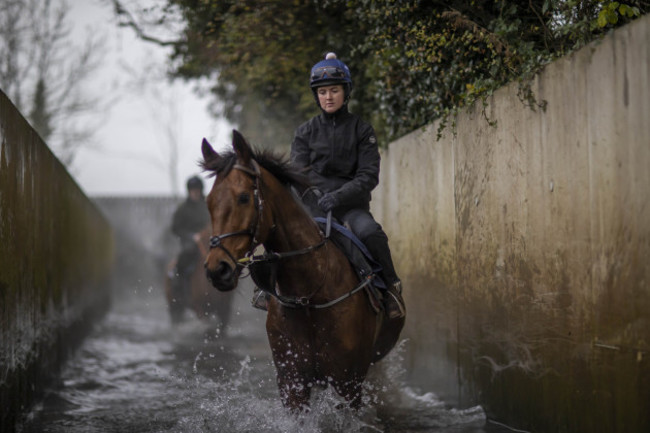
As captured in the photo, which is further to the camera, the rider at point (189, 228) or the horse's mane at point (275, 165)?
the rider at point (189, 228)

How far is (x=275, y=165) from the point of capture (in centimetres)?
516

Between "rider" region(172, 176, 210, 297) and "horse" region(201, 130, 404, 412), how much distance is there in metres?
8.60

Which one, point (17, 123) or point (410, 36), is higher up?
point (410, 36)

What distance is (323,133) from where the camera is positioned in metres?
6.03

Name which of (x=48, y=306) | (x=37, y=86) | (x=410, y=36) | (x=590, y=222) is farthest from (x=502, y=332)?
(x=37, y=86)

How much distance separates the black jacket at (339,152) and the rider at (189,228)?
8.05 m

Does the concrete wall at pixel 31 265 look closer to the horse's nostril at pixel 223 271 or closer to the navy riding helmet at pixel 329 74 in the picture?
the horse's nostril at pixel 223 271

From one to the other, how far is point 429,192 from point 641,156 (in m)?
3.97

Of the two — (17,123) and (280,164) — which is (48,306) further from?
(280,164)

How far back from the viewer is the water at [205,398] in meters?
5.95

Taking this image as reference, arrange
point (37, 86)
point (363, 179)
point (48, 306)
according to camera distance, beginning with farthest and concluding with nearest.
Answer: point (37, 86) → point (48, 306) → point (363, 179)

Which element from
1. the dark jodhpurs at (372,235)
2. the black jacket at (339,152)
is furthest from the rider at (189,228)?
the dark jodhpurs at (372,235)

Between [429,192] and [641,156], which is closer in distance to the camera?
[641,156]

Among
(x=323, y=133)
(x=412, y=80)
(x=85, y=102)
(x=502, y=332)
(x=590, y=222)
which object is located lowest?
(x=502, y=332)
